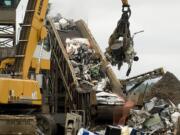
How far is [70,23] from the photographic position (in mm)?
21234

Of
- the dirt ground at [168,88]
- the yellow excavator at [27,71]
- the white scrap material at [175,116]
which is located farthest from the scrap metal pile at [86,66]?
the yellow excavator at [27,71]

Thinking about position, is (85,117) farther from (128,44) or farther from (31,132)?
(31,132)

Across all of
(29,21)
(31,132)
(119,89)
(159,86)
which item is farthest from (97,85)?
(31,132)

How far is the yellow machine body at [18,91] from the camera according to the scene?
12.8 meters

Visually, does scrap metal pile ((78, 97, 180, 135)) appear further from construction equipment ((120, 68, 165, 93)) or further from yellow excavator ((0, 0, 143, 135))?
yellow excavator ((0, 0, 143, 135))

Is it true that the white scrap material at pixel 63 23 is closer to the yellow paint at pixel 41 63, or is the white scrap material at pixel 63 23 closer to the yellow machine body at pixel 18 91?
the yellow paint at pixel 41 63

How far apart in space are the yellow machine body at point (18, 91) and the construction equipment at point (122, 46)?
338 cm

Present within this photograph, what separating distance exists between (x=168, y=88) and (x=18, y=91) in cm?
691

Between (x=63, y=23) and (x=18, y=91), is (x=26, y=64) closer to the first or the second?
(x=18, y=91)

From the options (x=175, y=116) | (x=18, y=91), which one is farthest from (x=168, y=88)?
(x=18, y=91)

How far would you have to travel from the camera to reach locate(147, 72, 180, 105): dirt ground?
61.6 feet

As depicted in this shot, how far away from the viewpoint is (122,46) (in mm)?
16484

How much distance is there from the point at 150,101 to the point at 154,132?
7.01 feet

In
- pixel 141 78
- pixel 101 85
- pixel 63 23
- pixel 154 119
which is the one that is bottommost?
pixel 154 119
